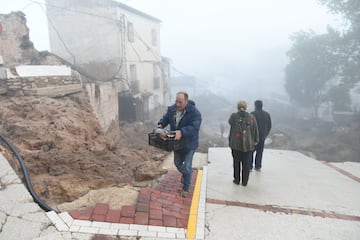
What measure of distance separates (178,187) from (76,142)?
2.38m

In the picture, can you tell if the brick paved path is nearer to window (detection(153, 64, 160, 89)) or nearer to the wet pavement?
the wet pavement

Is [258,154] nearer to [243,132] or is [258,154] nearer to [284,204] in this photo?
[243,132]

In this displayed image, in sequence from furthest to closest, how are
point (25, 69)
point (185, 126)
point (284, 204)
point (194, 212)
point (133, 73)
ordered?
point (133, 73), point (25, 69), point (284, 204), point (185, 126), point (194, 212)

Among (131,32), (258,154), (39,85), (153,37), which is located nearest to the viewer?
(258,154)

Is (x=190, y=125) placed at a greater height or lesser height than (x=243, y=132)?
greater

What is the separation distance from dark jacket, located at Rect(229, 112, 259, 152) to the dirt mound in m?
1.49

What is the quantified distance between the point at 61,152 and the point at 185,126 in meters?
2.30

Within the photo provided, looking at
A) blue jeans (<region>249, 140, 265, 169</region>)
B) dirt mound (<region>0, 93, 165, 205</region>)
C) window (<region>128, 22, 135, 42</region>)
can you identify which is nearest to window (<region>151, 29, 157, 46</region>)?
window (<region>128, 22, 135, 42</region>)

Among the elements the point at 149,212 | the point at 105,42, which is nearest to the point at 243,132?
the point at 149,212

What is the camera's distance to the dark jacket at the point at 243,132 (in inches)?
173

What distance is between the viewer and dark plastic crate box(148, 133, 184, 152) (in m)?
3.51

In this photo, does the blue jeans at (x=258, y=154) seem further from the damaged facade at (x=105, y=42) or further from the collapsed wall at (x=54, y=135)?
the damaged facade at (x=105, y=42)

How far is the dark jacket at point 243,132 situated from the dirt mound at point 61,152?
4.87ft

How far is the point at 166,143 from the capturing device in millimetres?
3547
